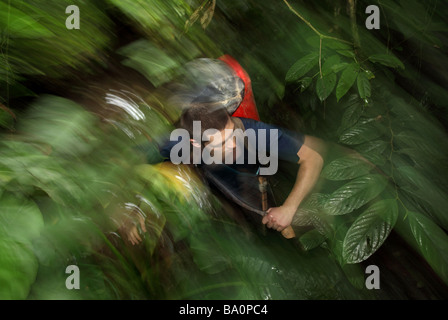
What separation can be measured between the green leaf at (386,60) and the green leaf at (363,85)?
0.18ft

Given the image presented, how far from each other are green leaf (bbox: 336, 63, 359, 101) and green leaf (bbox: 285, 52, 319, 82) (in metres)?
0.07

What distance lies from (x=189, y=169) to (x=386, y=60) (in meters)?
0.51

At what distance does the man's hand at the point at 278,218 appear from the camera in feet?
2.81

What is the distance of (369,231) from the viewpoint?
84 centimetres

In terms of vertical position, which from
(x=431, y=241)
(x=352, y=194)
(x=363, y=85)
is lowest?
(x=431, y=241)

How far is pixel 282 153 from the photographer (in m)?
0.86

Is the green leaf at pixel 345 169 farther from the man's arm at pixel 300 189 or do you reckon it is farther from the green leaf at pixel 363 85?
the green leaf at pixel 363 85

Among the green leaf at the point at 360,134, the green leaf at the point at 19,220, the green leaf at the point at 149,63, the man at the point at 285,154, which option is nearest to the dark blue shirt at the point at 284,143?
the man at the point at 285,154

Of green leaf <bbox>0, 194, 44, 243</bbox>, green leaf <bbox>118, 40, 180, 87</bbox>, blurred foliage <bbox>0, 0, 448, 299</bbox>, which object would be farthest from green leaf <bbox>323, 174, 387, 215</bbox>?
green leaf <bbox>0, 194, 44, 243</bbox>

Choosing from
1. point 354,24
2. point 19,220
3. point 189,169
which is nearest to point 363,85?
point 354,24

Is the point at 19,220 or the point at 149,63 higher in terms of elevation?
the point at 149,63

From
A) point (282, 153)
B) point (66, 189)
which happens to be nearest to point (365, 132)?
point (282, 153)

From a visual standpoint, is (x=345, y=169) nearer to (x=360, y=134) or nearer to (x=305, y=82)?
(x=360, y=134)

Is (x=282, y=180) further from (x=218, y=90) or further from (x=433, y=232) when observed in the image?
(x=433, y=232)
